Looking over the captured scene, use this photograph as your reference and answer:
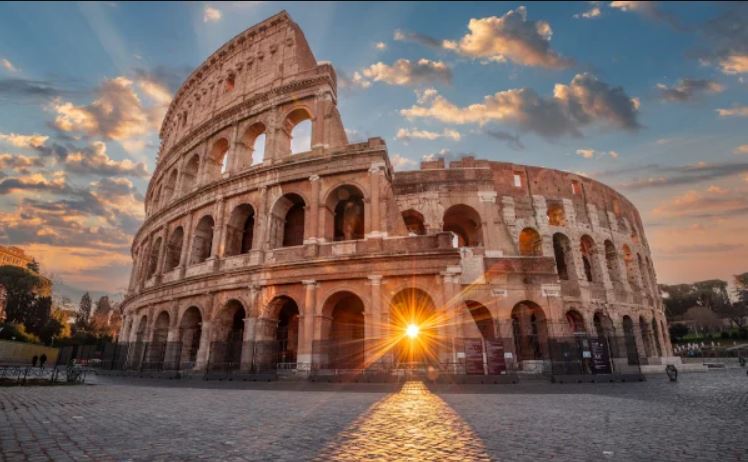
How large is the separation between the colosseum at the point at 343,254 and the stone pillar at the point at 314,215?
7 centimetres

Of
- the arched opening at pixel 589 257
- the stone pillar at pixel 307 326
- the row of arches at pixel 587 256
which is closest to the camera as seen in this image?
the stone pillar at pixel 307 326

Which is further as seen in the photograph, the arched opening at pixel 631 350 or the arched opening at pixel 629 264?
the arched opening at pixel 629 264

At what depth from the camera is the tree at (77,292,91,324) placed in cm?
6620

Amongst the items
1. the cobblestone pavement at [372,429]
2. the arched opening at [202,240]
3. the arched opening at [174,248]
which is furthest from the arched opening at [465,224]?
the arched opening at [174,248]

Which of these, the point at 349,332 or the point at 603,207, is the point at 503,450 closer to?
the point at 349,332

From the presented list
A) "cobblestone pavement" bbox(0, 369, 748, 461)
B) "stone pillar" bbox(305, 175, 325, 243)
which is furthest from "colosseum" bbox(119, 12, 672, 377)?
"cobblestone pavement" bbox(0, 369, 748, 461)

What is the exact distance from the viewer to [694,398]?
8.78 m

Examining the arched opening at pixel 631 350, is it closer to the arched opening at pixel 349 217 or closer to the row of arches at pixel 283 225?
the arched opening at pixel 349 217

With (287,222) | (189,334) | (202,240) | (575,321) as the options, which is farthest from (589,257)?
(189,334)

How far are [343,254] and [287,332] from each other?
5833 millimetres

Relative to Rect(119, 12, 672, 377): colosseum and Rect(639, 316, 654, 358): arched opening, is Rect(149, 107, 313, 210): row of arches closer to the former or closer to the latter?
Rect(119, 12, 672, 377): colosseum

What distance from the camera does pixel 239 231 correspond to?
20.0 metres

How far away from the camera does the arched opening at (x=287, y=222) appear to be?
717 inches

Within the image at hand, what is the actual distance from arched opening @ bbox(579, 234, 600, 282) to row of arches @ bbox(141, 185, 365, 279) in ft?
50.5
